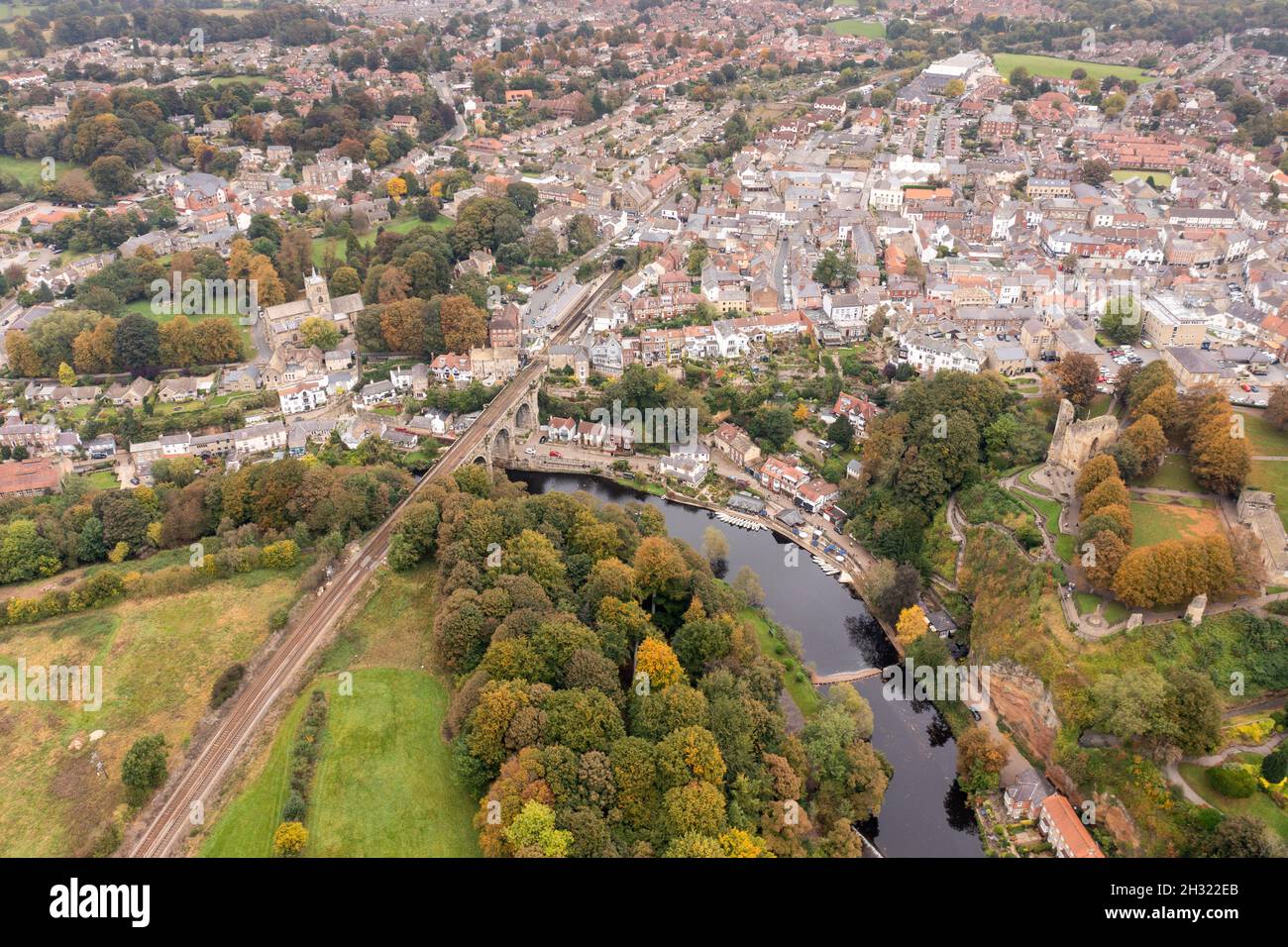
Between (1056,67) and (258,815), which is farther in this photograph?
(1056,67)

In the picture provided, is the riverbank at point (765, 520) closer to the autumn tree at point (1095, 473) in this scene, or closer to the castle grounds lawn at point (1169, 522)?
the autumn tree at point (1095, 473)

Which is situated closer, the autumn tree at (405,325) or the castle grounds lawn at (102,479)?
the castle grounds lawn at (102,479)

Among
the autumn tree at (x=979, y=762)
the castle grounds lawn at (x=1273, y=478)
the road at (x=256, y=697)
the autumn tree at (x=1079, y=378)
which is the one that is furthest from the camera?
the autumn tree at (x=1079, y=378)

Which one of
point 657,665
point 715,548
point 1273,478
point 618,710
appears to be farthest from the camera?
point 715,548

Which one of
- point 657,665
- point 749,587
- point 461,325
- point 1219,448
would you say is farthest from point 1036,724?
point 461,325

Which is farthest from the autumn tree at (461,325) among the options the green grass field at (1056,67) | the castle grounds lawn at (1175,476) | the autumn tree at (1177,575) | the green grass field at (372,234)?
the green grass field at (1056,67)

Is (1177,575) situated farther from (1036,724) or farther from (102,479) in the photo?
(102,479)

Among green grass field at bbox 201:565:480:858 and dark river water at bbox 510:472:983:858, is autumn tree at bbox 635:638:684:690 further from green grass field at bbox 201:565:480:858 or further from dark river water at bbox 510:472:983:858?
dark river water at bbox 510:472:983:858
